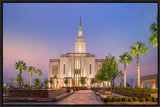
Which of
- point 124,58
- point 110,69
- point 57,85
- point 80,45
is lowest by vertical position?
point 57,85

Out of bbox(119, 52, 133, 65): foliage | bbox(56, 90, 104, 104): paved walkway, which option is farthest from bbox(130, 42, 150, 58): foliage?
bbox(56, 90, 104, 104): paved walkway

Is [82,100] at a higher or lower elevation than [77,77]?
higher

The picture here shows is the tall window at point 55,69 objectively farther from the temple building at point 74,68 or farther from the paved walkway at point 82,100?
the paved walkway at point 82,100

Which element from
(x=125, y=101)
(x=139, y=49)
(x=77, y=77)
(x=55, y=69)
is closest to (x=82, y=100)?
(x=125, y=101)

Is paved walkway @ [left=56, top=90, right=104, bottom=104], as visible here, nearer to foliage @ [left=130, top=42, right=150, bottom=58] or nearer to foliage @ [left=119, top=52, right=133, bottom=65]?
foliage @ [left=130, top=42, right=150, bottom=58]

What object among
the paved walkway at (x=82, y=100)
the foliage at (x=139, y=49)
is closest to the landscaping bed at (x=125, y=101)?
the paved walkway at (x=82, y=100)

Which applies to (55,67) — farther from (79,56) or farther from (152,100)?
(152,100)

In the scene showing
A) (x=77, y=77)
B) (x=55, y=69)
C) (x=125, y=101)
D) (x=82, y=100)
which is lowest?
(x=77, y=77)

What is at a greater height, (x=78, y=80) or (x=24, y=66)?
(x=24, y=66)

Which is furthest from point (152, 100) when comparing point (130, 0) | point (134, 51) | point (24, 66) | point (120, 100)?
point (24, 66)

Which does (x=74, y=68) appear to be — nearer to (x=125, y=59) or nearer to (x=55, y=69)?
(x=55, y=69)

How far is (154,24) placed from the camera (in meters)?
19.9

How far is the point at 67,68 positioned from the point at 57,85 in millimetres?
13214

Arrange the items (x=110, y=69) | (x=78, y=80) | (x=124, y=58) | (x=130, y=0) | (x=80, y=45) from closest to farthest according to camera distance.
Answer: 1. (x=130, y=0)
2. (x=110, y=69)
3. (x=124, y=58)
4. (x=78, y=80)
5. (x=80, y=45)
